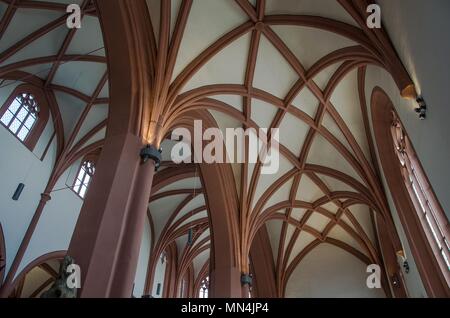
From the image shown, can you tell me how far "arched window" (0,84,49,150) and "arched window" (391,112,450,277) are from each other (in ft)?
41.3

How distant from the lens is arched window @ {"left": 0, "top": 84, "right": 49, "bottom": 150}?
1269cm

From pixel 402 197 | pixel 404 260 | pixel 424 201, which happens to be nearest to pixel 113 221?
pixel 424 201

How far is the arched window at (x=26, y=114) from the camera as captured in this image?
1269 centimetres

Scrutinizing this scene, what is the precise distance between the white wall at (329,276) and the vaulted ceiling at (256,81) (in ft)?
4.21

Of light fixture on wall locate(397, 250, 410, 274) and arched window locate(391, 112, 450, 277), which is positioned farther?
light fixture on wall locate(397, 250, 410, 274)

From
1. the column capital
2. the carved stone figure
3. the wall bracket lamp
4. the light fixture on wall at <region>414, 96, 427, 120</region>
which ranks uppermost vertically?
the column capital

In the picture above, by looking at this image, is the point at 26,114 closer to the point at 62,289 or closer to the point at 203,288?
the point at 62,289

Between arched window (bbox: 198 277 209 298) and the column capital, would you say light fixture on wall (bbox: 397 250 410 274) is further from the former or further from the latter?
arched window (bbox: 198 277 209 298)

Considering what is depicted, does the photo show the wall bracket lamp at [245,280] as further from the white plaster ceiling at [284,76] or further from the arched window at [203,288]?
the arched window at [203,288]

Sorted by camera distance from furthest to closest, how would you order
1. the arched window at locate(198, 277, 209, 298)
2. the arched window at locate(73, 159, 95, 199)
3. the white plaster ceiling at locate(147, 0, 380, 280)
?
the arched window at locate(198, 277, 209, 298), the arched window at locate(73, 159, 95, 199), the white plaster ceiling at locate(147, 0, 380, 280)

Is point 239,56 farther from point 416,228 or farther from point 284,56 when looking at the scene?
point 416,228

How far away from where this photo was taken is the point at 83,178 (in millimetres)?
15938

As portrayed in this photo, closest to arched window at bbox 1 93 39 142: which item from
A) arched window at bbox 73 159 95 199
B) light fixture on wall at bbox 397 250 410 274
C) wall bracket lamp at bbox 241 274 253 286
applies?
arched window at bbox 73 159 95 199
